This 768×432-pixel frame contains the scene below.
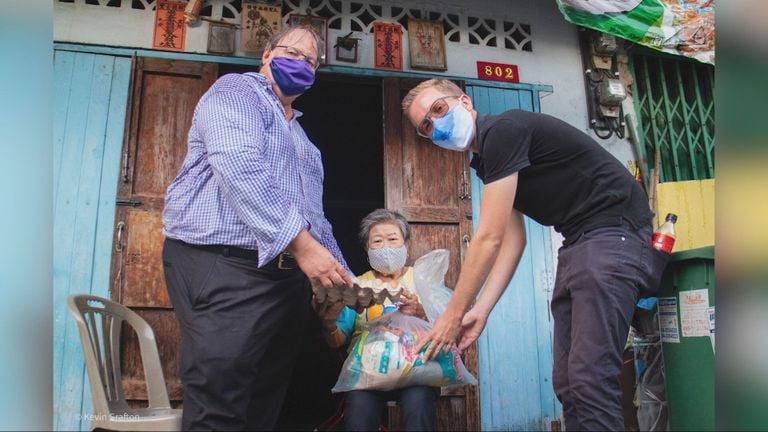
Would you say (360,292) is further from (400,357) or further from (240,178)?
(240,178)

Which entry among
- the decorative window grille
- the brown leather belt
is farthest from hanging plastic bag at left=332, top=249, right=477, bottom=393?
the decorative window grille

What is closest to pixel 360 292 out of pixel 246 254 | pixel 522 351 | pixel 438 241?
pixel 246 254

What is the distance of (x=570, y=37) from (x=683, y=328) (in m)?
2.99

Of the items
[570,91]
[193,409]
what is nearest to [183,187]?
[193,409]

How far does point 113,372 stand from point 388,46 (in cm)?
291

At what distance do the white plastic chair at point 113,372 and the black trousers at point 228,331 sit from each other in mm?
527

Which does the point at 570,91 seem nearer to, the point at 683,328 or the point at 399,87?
the point at 399,87

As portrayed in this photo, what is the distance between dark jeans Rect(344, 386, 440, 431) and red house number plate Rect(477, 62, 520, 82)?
2.67 metres

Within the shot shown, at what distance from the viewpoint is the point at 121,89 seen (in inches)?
142

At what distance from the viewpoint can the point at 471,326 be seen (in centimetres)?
223

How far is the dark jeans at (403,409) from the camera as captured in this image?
2.44 meters

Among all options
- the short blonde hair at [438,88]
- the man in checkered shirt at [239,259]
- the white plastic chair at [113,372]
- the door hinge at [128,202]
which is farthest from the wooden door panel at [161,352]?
the short blonde hair at [438,88]

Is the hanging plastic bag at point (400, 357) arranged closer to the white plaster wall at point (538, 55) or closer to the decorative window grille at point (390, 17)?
the white plaster wall at point (538, 55)

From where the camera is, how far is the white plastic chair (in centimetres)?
215
